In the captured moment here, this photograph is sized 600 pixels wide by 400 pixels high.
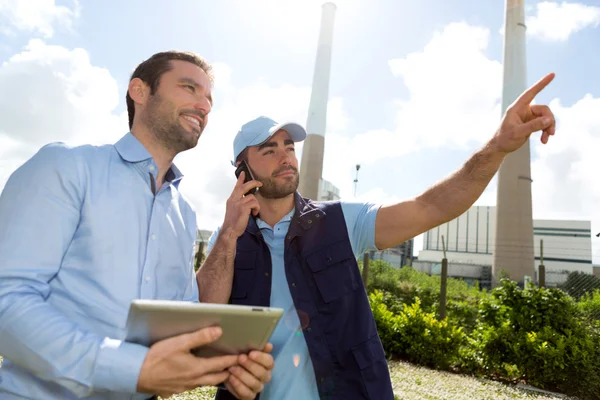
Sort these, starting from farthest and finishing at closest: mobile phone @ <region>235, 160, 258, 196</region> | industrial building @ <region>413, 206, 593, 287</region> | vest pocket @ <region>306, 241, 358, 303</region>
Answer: industrial building @ <region>413, 206, 593, 287</region> < mobile phone @ <region>235, 160, 258, 196</region> < vest pocket @ <region>306, 241, 358, 303</region>

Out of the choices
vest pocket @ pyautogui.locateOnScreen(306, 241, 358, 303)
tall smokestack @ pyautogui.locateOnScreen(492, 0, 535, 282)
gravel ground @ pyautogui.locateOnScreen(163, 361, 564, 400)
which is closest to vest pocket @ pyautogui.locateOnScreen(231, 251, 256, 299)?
vest pocket @ pyautogui.locateOnScreen(306, 241, 358, 303)

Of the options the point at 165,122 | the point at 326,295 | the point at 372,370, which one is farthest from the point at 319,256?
the point at 165,122

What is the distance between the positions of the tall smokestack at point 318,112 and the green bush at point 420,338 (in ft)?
68.6

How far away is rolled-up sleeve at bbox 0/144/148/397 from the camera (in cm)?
104

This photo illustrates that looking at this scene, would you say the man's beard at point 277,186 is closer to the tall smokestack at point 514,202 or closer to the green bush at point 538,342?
the green bush at point 538,342

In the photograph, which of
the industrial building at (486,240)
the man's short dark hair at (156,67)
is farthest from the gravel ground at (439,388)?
the industrial building at (486,240)

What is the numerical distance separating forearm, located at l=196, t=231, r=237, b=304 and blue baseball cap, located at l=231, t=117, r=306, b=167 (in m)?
0.75

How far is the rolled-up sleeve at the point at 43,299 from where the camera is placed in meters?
1.04

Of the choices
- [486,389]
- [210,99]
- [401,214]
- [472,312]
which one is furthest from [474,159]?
[472,312]

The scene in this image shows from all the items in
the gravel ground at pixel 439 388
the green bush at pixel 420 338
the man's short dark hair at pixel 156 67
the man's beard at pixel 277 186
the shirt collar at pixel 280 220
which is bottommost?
the gravel ground at pixel 439 388

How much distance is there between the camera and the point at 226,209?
2.42m

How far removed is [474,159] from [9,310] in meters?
2.02

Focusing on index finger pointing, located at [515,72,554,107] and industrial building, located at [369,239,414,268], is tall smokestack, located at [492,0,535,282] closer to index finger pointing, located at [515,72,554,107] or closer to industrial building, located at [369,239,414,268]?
industrial building, located at [369,239,414,268]

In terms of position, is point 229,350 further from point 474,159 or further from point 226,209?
point 474,159
